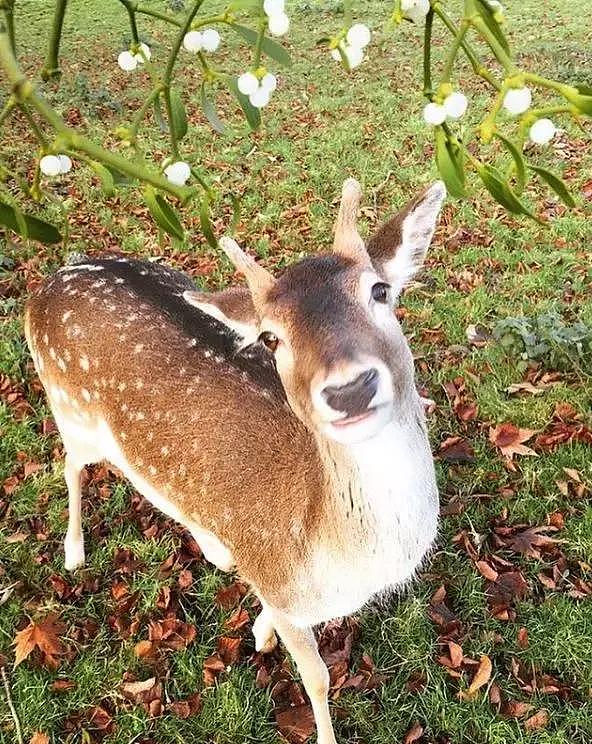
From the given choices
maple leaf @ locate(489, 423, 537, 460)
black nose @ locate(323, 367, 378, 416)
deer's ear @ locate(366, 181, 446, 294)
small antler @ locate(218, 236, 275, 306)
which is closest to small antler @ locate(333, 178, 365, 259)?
deer's ear @ locate(366, 181, 446, 294)

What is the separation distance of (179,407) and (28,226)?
2.06 meters

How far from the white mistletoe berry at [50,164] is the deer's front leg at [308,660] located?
2.14m

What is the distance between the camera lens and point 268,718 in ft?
10.9

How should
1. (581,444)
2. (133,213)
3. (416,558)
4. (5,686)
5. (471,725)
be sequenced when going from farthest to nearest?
(133,213) → (581,444) → (5,686) → (471,725) → (416,558)

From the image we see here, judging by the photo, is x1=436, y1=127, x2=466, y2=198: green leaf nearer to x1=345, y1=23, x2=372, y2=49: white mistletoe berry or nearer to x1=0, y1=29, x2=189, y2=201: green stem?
x1=345, y1=23, x2=372, y2=49: white mistletoe berry

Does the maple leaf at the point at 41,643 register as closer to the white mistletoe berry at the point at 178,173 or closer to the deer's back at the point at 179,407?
the deer's back at the point at 179,407

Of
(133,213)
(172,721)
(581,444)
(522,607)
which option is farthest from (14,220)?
(133,213)

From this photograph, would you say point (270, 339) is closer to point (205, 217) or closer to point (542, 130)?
point (205, 217)

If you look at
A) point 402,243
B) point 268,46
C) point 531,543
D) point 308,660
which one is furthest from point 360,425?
point 531,543

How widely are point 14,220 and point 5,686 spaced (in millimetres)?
2919

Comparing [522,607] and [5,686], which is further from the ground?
[5,686]

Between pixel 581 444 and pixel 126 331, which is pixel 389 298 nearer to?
pixel 126 331

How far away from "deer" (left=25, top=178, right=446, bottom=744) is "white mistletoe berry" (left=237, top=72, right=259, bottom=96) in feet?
2.91

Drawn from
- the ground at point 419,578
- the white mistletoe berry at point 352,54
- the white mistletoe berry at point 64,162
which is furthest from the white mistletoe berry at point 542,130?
the ground at point 419,578
